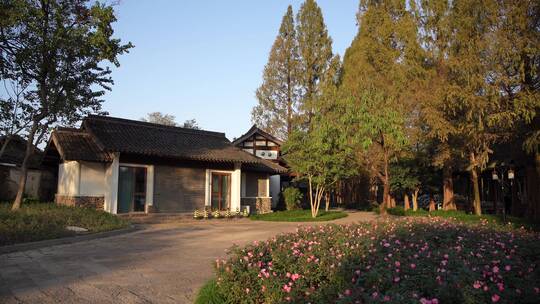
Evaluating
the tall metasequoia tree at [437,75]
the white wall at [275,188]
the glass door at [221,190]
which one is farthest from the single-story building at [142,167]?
the tall metasequoia tree at [437,75]

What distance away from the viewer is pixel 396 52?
70.2ft

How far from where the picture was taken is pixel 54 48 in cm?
1387

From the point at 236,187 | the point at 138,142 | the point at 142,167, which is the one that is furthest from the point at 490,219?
the point at 138,142

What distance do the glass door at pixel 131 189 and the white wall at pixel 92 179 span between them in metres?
0.77

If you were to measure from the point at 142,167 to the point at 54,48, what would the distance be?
20.9 ft

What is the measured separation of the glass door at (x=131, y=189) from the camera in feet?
59.5

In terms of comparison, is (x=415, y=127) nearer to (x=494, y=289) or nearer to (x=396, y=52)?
(x=396, y=52)

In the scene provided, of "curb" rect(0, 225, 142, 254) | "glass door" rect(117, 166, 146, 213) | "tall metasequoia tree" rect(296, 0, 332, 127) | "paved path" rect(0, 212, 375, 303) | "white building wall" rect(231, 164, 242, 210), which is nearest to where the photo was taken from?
"paved path" rect(0, 212, 375, 303)

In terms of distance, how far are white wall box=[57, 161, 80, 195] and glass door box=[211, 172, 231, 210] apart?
6169 mm

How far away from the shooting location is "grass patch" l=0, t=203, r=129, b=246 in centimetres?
1010

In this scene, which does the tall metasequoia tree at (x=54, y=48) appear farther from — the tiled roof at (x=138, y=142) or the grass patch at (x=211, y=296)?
the grass patch at (x=211, y=296)

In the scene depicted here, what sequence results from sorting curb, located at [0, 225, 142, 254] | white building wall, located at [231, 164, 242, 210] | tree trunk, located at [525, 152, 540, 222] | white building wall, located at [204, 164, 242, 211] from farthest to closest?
1. white building wall, located at [231, 164, 242, 210]
2. white building wall, located at [204, 164, 242, 211]
3. tree trunk, located at [525, 152, 540, 222]
4. curb, located at [0, 225, 142, 254]

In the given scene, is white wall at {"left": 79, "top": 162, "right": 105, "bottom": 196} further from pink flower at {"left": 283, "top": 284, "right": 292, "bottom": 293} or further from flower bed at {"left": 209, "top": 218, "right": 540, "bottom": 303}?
pink flower at {"left": 283, "top": 284, "right": 292, "bottom": 293}

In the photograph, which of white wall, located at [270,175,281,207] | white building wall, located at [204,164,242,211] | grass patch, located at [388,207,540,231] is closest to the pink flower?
grass patch, located at [388,207,540,231]
